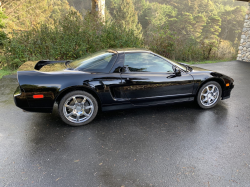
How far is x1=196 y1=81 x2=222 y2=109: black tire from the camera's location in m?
4.39

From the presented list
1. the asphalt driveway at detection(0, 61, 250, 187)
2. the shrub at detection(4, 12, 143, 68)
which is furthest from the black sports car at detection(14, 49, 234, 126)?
the shrub at detection(4, 12, 143, 68)

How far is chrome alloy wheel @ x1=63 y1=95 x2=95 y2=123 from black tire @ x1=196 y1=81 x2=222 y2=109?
2410 millimetres

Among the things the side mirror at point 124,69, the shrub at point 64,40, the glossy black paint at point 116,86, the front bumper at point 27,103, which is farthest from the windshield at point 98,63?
the shrub at point 64,40

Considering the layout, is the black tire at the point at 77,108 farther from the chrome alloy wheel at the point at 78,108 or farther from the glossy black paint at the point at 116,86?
the glossy black paint at the point at 116,86

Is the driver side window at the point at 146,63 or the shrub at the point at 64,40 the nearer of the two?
the driver side window at the point at 146,63

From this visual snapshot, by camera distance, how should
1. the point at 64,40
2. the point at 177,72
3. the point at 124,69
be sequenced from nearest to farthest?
the point at 124,69 < the point at 177,72 < the point at 64,40

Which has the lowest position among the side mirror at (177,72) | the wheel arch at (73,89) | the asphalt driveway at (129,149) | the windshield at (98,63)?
the asphalt driveway at (129,149)

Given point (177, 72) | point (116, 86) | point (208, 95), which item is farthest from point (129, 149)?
point (208, 95)

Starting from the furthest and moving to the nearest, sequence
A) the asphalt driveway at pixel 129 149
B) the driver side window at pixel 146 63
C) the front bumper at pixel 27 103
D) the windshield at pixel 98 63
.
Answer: the driver side window at pixel 146 63 → the windshield at pixel 98 63 → the front bumper at pixel 27 103 → the asphalt driveway at pixel 129 149

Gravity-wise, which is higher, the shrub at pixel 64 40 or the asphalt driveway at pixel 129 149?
the shrub at pixel 64 40

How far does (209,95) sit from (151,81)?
5.04 ft

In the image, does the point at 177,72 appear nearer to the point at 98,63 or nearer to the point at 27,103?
the point at 98,63

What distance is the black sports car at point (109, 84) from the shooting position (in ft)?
11.0

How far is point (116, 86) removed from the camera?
371 cm
